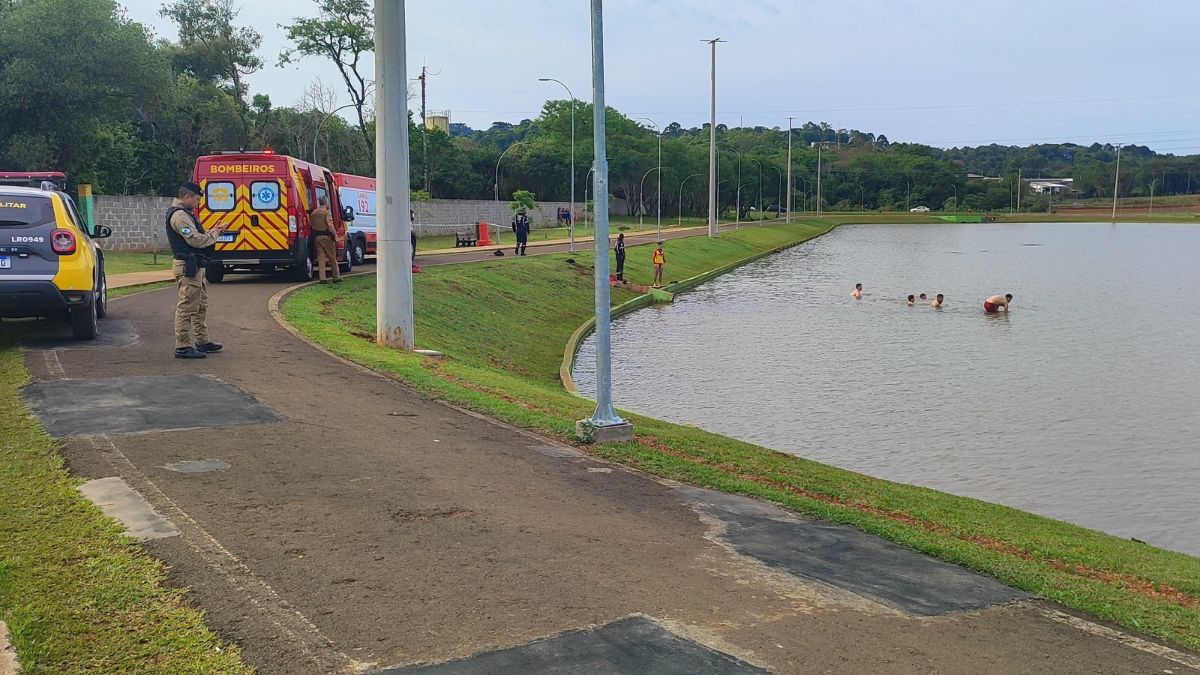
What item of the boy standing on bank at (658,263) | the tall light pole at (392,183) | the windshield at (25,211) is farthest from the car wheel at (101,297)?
the boy standing on bank at (658,263)

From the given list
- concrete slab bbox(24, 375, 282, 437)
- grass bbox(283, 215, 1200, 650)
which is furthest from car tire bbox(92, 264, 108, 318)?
concrete slab bbox(24, 375, 282, 437)

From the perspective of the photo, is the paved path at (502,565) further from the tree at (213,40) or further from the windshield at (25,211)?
the tree at (213,40)

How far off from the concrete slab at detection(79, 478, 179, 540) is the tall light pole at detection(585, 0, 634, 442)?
14.2 feet

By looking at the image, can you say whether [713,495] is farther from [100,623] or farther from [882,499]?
[100,623]

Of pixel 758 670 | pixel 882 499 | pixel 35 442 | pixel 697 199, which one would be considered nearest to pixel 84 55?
pixel 35 442

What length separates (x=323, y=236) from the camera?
2148cm

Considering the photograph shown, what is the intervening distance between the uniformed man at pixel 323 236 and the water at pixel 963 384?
579 centimetres

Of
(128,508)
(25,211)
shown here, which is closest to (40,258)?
(25,211)

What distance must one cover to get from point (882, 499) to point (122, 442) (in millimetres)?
6405

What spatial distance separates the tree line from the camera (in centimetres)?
3706

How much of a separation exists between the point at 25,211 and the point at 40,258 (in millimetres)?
555

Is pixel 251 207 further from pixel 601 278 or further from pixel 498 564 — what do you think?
pixel 498 564

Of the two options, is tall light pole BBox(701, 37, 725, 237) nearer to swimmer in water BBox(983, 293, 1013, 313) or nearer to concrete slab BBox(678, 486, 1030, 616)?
swimmer in water BBox(983, 293, 1013, 313)

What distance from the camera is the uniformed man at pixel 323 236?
21.1 metres
